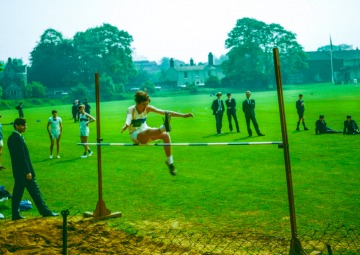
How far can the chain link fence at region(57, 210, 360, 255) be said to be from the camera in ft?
25.5

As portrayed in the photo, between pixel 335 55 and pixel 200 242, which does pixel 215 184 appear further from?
pixel 335 55

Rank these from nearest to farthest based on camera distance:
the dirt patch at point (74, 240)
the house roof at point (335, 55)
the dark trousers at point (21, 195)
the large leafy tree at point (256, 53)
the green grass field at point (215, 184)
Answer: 1. the dirt patch at point (74, 240)
2. the green grass field at point (215, 184)
3. the dark trousers at point (21, 195)
4. the large leafy tree at point (256, 53)
5. the house roof at point (335, 55)

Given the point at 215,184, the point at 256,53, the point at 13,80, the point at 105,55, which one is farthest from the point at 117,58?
the point at 215,184

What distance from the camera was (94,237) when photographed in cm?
884

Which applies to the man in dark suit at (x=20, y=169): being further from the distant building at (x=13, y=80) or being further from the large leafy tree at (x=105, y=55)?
the large leafy tree at (x=105, y=55)

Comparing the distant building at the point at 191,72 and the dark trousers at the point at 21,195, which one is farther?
the distant building at the point at 191,72

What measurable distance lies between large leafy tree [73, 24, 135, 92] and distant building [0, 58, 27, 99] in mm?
11691

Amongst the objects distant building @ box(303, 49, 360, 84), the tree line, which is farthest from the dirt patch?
distant building @ box(303, 49, 360, 84)

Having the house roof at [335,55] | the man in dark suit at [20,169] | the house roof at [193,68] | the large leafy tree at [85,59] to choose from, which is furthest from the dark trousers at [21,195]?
the house roof at [193,68]

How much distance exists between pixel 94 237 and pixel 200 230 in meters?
2.06

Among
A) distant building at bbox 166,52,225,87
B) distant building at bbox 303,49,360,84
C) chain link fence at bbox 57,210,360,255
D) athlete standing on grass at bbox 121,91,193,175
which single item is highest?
distant building at bbox 166,52,225,87

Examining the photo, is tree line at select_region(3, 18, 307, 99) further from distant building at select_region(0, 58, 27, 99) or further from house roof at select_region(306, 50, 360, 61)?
house roof at select_region(306, 50, 360, 61)

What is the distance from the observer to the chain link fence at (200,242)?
7781 mm

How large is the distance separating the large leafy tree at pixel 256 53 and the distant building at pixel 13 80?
4000 cm
